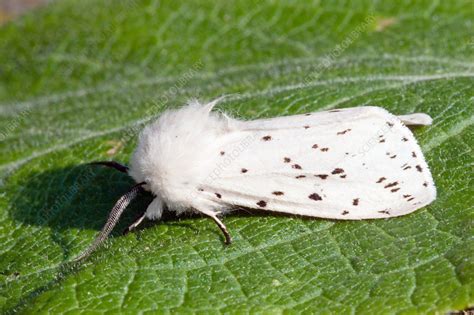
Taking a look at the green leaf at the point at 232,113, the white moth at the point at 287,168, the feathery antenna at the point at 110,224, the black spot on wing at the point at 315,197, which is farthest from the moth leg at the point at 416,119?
the feathery antenna at the point at 110,224

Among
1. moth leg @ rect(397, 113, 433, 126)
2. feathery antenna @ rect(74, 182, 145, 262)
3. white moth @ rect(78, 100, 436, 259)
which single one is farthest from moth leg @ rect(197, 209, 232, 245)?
moth leg @ rect(397, 113, 433, 126)

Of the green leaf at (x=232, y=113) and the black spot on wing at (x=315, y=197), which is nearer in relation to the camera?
the green leaf at (x=232, y=113)

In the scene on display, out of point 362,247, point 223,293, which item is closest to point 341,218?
point 362,247

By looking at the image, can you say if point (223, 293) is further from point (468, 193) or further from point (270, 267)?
point (468, 193)

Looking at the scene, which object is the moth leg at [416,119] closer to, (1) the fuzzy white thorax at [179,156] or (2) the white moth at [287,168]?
(2) the white moth at [287,168]

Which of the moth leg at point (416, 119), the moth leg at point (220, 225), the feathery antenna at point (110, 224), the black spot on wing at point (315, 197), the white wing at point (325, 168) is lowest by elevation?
the feathery antenna at point (110, 224)

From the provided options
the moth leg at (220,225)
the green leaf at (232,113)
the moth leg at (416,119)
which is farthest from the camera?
the moth leg at (416,119)

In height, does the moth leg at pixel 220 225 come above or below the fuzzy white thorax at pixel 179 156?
below

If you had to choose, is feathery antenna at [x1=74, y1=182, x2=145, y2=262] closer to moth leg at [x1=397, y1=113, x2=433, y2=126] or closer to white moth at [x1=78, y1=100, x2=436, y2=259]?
white moth at [x1=78, y1=100, x2=436, y2=259]

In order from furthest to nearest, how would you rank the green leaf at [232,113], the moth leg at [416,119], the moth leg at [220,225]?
1. the moth leg at [416,119]
2. the moth leg at [220,225]
3. the green leaf at [232,113]
